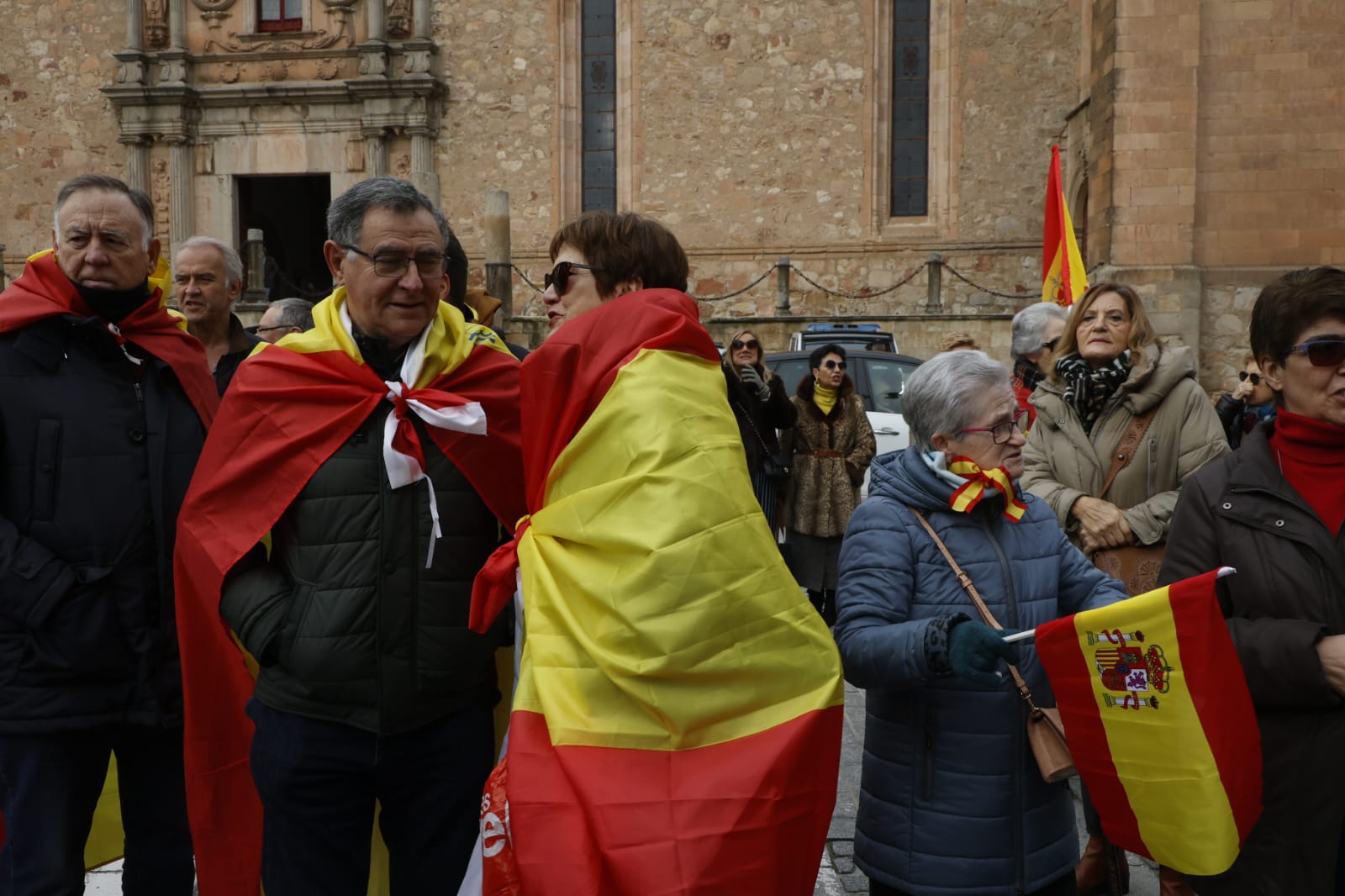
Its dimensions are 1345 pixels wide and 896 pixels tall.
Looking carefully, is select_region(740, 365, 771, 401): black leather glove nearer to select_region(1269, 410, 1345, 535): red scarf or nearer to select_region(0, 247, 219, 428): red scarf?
select_region(0, 247, 219, 428): red scarf

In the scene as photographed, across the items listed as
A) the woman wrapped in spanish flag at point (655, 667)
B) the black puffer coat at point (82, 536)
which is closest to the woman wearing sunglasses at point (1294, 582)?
the woman wrapped in spanish flag at point (655, 667)

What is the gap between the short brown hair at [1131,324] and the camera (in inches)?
175

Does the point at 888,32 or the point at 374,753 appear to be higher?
the point at 888,32

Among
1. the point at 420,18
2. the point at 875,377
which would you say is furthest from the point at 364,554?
the point at 420,18

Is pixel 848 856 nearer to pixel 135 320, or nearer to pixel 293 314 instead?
pixel 135 320

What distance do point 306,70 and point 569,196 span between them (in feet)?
18.2

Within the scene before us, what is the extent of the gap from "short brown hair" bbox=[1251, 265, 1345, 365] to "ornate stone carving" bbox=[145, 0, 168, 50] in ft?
80.0

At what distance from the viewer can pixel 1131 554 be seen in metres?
4.32

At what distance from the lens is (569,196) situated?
75.6 feet

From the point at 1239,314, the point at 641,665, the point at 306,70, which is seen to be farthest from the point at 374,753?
the point at 306,70

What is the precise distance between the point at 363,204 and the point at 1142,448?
2.90 metres

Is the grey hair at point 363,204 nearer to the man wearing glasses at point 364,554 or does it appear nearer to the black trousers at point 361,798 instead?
the man wearing glasses at point 364,554

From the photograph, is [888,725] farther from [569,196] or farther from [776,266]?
[569,196]

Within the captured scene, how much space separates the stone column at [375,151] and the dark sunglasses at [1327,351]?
21692 mm
